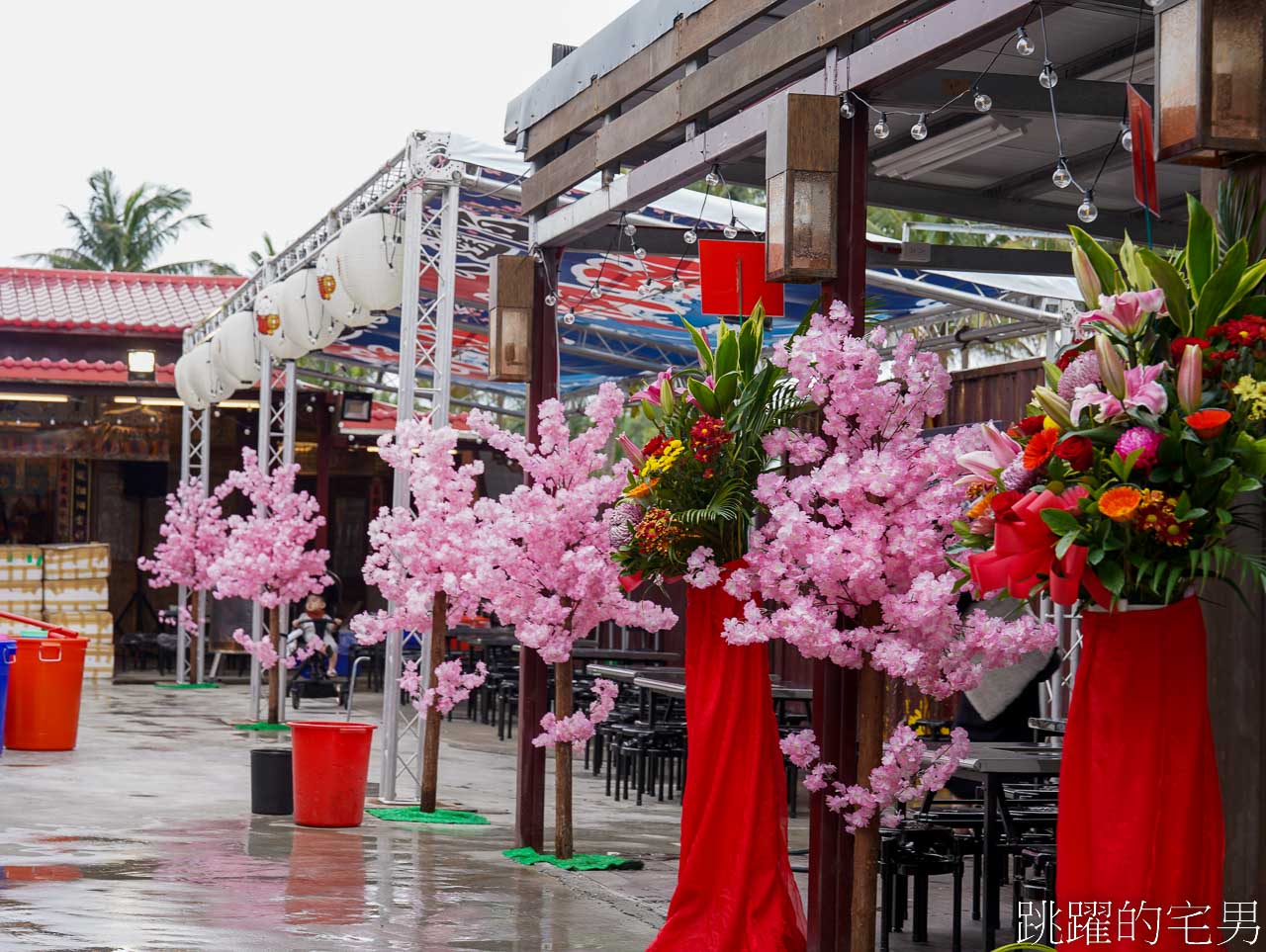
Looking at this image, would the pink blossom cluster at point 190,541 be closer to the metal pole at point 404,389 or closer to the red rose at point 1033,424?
the metal pole at point 404,389

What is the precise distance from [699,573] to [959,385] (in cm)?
491

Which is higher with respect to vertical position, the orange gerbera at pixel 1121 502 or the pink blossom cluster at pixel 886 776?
the orange gerbera at pixel 1121 502

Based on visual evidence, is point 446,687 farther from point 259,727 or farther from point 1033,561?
point 1033,561

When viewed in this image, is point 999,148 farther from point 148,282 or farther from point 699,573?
point 148,282

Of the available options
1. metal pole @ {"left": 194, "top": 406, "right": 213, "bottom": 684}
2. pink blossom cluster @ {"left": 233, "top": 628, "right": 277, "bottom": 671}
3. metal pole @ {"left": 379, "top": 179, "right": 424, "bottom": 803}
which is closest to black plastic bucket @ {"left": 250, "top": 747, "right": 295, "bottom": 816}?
metal pole @ {"left": 379, "top": 179, "right": 424, "bottom": 803}

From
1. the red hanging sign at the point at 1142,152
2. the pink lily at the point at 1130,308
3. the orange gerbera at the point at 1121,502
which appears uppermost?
the red hanging sign at the point at 1142,152

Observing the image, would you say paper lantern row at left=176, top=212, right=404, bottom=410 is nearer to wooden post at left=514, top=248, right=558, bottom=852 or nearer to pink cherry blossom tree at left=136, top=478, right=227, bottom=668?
pink cherry blossom tree at left=136, top=478, right=227, bottom=668

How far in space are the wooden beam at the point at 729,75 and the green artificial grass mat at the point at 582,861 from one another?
3448 millimetres

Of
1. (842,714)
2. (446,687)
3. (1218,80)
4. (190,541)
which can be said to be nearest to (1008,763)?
(842,714)

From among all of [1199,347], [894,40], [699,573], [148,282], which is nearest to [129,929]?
[699,573]

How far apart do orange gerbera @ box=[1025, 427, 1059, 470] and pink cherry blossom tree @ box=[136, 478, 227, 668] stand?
1590 cm

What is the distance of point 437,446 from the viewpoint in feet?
34.3

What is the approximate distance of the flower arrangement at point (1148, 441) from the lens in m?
3.77

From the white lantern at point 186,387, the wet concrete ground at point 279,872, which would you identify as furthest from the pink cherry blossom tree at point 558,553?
the white lantern at point 186,387
